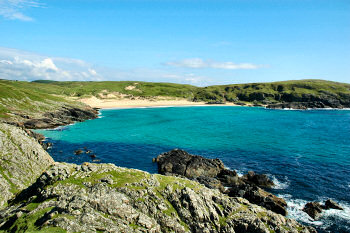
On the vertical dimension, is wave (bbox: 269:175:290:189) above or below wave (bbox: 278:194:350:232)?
above

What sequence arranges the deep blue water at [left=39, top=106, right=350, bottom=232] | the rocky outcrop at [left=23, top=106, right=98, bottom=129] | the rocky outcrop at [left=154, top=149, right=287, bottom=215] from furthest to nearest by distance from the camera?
the rocky outcrop at [left=23, top=106, right=98, bottom=129], the deep blue water at [left=39, top=106, right=350, bottom=232], the rocky outcrop at [left=154, top=149, right=287, bottom=215]

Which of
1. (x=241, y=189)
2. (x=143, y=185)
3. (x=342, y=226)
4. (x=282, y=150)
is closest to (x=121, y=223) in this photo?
(x=143, y=185)

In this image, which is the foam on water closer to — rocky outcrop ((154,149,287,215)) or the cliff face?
rocky outcrop ((154,149,287,215))

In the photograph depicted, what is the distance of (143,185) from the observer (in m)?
22.9

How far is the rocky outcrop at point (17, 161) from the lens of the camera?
82.9 feet

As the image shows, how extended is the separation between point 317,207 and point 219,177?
58.4ft

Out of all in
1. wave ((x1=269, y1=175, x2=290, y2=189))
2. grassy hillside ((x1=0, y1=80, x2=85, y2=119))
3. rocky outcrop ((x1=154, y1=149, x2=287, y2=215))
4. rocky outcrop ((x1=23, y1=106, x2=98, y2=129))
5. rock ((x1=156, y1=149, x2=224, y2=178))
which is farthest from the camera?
rocky outcrop ((x1=23, y1=106, x2=98, y2=129))

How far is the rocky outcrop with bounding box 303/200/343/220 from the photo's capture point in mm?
33731

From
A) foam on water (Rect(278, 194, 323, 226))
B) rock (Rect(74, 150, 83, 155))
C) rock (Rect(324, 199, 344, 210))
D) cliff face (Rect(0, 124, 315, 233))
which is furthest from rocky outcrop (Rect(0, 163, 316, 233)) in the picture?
rock (Rect(74, 150, 83, 155))

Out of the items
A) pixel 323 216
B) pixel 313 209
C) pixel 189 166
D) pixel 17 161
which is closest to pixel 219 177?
pixel 189 166

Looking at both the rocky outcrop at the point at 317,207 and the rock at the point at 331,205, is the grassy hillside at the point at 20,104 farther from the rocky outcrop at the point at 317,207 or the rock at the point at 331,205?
the rock at the point at 331,205

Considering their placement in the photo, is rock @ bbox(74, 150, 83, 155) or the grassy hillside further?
the grassy hillside

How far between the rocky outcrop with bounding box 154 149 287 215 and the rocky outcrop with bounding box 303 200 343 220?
11.1 ft

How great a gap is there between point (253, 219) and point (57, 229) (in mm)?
18434
